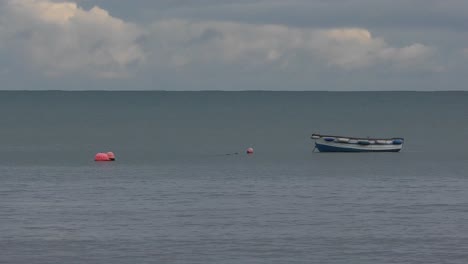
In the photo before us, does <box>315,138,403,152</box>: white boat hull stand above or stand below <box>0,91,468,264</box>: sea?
above

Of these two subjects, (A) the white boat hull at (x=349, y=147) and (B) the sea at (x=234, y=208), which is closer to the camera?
(B) the sea at (x=234, y=208)

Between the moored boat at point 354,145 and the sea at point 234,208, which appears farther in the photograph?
the moored boat at point 354,145

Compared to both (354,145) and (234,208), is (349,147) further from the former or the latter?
(234,208)

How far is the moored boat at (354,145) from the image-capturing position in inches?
5689

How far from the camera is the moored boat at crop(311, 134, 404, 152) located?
14450 cm

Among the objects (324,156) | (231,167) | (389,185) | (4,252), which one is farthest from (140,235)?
(324,156)

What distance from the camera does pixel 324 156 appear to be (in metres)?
141

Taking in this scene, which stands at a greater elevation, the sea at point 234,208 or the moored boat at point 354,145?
the moored boat at point 354,145

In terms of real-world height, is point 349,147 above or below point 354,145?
below

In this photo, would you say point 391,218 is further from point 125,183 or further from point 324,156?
point 324,156

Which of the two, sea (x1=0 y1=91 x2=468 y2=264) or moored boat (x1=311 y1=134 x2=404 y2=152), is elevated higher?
moored boat (x1=311 y1=134 x2=404 y2=152)

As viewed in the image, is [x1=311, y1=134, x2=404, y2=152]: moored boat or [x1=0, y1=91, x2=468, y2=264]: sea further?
[x1=311, y1=134, x2=404, y2=152]: moored boat

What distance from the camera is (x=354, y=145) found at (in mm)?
144500

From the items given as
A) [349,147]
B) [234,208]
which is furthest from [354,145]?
[234,208]
